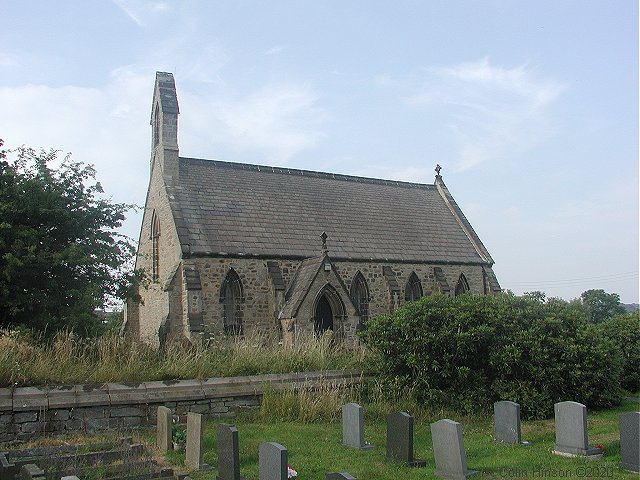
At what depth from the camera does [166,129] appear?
2495 centimetres

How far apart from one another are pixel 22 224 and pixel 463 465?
12.1 metres

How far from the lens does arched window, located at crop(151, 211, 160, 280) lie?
2514cm

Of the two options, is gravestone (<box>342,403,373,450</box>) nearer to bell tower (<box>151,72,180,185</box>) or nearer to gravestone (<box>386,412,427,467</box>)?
gravestone (<box>386,412,427,467</box>)

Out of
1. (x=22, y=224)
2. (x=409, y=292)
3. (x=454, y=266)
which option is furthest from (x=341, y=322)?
(x=22, y=224)

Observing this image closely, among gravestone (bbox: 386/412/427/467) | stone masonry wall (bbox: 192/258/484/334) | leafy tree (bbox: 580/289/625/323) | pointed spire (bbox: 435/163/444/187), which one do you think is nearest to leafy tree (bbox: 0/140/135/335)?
stone masonry wall (bbox: 192/258/484/334)

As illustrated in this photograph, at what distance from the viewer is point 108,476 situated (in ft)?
27.0

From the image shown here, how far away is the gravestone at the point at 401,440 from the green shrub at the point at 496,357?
13.1 ft

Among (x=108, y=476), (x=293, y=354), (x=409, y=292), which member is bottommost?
(x=108, y=476)

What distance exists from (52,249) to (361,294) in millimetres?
13087

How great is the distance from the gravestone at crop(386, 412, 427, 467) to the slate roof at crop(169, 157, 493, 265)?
1405 cm

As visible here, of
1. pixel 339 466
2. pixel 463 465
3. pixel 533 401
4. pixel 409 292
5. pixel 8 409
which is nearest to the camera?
pixel 463 465

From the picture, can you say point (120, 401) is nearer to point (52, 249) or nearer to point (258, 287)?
point (52, 249)

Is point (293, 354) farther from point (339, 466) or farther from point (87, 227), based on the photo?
point (87, 227)

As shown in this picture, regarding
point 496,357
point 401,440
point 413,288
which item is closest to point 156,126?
point 413,288
